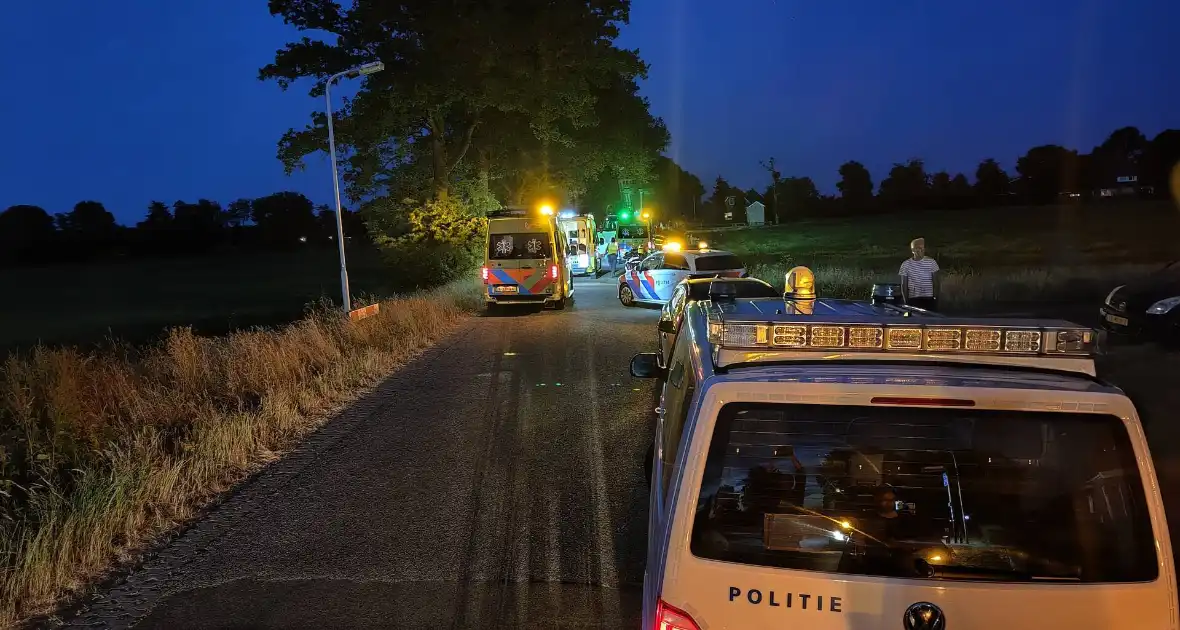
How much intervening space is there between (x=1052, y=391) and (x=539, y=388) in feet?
25.8

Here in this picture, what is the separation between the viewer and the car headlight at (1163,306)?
1138 centimetres

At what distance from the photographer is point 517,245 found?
1962cm

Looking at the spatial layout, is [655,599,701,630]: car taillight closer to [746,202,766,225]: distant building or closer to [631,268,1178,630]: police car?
[631,268,1178,630]: police car

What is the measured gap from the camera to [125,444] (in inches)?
253

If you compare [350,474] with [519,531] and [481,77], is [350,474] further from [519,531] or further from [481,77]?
[481,77]

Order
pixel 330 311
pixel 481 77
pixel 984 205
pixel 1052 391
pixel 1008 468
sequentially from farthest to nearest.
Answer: pixel 984 205, pixel 481 77, pixel 330 311, pixel 1008 468, pixel 1052 391

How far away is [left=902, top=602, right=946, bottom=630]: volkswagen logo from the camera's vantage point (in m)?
2.02

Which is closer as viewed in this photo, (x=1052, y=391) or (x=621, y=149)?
(x=1052, y=391)

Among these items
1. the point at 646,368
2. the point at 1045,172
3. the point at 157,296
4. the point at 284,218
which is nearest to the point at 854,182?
the point at 1045,172

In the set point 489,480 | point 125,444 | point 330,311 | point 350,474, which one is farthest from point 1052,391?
point 330,311

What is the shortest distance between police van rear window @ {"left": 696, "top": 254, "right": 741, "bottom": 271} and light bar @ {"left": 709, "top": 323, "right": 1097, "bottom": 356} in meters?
15.0

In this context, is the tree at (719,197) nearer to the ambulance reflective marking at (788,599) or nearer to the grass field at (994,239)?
the grass field at (994,239)

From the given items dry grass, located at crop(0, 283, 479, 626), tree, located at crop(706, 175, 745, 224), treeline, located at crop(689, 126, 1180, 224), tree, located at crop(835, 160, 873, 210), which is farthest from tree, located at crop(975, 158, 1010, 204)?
dry grass, located at crop(0, 283, 479, 626)

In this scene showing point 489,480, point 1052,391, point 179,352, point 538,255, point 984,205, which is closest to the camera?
point 1052,391
